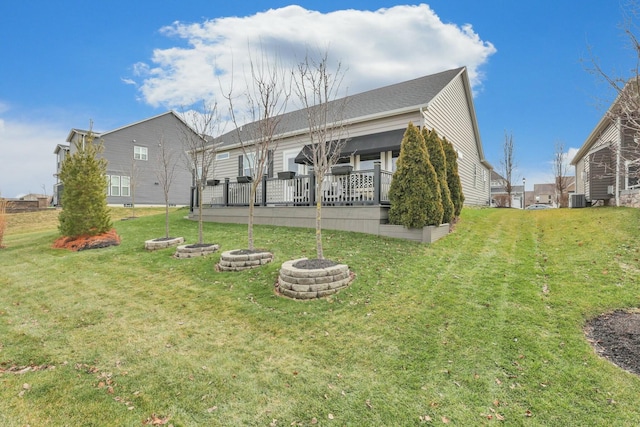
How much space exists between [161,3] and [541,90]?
19485 mm

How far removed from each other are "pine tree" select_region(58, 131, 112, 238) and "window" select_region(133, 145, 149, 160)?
761 inches

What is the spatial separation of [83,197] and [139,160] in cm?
2030

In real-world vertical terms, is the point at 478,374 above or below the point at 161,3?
below

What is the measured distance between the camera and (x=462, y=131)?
57.7ft

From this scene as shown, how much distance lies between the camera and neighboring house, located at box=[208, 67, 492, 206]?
1267 cm

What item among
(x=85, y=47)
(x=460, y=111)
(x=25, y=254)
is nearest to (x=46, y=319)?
(x=25, y=254)

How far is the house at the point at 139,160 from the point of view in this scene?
27.2m

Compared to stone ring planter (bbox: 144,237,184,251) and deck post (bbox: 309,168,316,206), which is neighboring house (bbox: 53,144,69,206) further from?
deck post (bbox: 309,168,316,206)

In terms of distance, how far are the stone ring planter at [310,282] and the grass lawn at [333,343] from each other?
0.22m

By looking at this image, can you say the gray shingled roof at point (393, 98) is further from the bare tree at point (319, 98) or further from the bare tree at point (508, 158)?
the bare tree at point (508, 158)

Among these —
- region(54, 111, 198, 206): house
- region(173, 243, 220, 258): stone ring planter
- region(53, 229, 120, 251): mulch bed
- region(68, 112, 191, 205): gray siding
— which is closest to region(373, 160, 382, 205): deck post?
region(173, 243, 220, 258): stone ring planter

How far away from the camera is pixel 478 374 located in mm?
3330

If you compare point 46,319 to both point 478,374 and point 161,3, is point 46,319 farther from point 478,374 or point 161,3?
point 161,3

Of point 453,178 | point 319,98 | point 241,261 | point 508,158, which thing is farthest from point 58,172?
point 508,158
